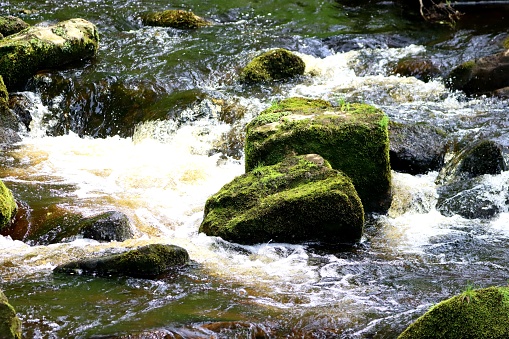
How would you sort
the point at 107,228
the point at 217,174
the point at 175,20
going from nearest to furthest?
the point at 107,228 < the point at 217,174 < the point at 175,20

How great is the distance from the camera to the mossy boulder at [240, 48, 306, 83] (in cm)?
1248

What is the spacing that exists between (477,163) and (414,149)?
86cm

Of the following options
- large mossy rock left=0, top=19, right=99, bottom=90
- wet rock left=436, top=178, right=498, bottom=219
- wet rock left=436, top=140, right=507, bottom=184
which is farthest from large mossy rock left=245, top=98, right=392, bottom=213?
large mossy rock left=0, top=19, right=99, bottom=90

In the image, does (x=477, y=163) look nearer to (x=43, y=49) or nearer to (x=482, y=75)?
(x=482, y=75)

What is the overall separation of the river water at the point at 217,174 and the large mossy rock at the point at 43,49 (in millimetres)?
Answer: 328

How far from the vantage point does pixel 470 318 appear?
13.0ft

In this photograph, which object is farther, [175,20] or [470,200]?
[175,20]

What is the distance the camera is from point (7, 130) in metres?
11.0

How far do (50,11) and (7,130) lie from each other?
6394 mm

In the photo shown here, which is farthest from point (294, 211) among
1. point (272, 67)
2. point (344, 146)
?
point (272, 67)

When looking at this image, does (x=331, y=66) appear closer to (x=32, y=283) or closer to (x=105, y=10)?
(x=105, y=10)

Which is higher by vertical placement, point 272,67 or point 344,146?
point 272,67

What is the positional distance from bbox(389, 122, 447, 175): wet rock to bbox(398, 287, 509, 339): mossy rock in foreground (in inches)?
196

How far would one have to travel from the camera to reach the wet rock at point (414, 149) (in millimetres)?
8977
